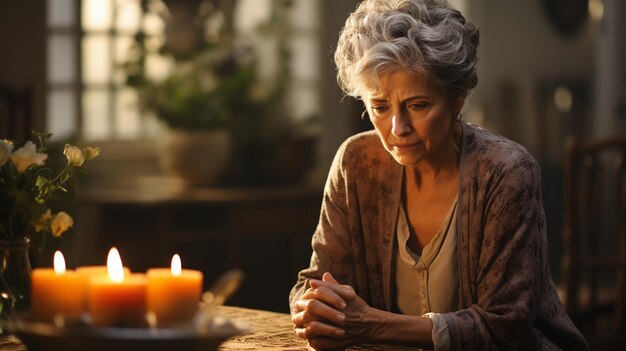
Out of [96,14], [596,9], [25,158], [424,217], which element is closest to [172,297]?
[25,158]

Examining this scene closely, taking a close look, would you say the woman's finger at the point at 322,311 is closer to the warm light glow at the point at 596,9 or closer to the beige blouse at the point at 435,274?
the beige blouse at the point at 435,274

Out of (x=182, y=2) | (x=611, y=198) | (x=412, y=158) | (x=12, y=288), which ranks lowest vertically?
(x=611, y=198)

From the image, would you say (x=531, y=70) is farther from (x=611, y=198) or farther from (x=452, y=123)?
(x=452, y=123)

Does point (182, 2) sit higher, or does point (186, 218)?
point (182, 2)

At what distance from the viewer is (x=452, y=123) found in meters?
1.91

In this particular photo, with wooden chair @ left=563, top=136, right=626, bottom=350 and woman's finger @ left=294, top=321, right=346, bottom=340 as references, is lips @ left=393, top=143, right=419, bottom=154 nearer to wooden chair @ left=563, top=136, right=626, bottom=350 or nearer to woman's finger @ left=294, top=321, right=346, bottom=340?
woman's finger @ left=294, top=321, right=346, bottom=340

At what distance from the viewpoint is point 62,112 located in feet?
14.4

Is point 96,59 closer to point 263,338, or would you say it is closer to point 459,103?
point 459,103

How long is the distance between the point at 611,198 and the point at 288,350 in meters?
4.55

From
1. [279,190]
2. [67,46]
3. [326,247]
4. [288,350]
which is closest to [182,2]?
[67,46]

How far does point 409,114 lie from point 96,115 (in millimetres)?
2944

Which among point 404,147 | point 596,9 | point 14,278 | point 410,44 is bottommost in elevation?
point 14,278

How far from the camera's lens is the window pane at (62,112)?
171 inches

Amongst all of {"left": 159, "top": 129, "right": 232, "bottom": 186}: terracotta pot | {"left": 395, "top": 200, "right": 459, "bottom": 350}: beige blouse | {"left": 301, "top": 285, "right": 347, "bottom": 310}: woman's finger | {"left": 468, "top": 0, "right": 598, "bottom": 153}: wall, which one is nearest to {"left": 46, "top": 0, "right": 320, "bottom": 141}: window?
{"left": 159, "top": 129, "right": 232, "bottom": 186}: terracotta pot
